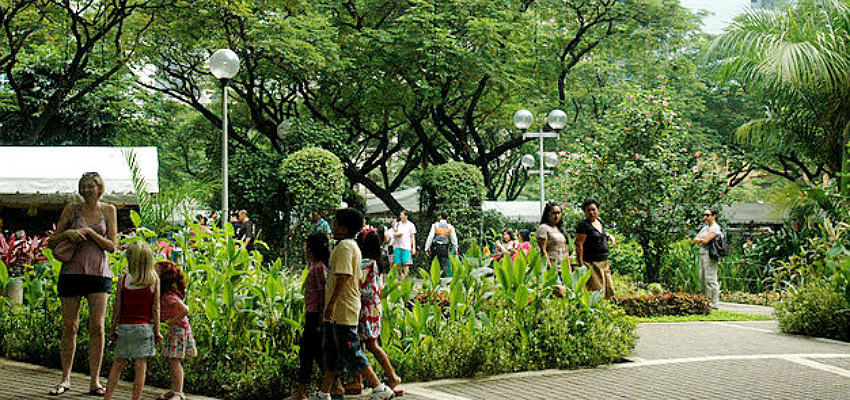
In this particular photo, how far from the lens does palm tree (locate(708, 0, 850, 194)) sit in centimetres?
1516

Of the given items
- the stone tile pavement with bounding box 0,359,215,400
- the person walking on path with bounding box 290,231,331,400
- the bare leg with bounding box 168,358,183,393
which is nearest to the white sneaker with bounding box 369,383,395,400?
the person walking on path with bounding box 290,231,331,400

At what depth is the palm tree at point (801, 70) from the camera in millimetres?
15164

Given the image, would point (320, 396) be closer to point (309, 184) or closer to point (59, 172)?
point (59, 172)

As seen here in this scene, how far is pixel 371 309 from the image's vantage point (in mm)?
6852

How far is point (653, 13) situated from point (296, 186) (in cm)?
1252

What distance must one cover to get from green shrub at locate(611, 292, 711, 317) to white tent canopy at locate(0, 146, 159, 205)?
30.3 ft

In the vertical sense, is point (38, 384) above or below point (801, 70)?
below

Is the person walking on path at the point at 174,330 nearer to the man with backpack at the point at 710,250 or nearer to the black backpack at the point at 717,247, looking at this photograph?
the man with backpack at the point at 710,250

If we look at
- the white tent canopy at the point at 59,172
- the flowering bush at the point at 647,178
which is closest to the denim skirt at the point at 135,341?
the white tent canopy at the point at 59,172

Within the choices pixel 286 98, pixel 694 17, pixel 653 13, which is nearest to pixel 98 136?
pixel 286 98

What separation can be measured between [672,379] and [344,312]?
10.8 ft

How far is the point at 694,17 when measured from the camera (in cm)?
2711

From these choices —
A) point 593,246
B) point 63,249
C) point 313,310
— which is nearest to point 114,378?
point 63,249

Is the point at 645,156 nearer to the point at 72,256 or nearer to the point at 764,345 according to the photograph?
the point at 764,345
